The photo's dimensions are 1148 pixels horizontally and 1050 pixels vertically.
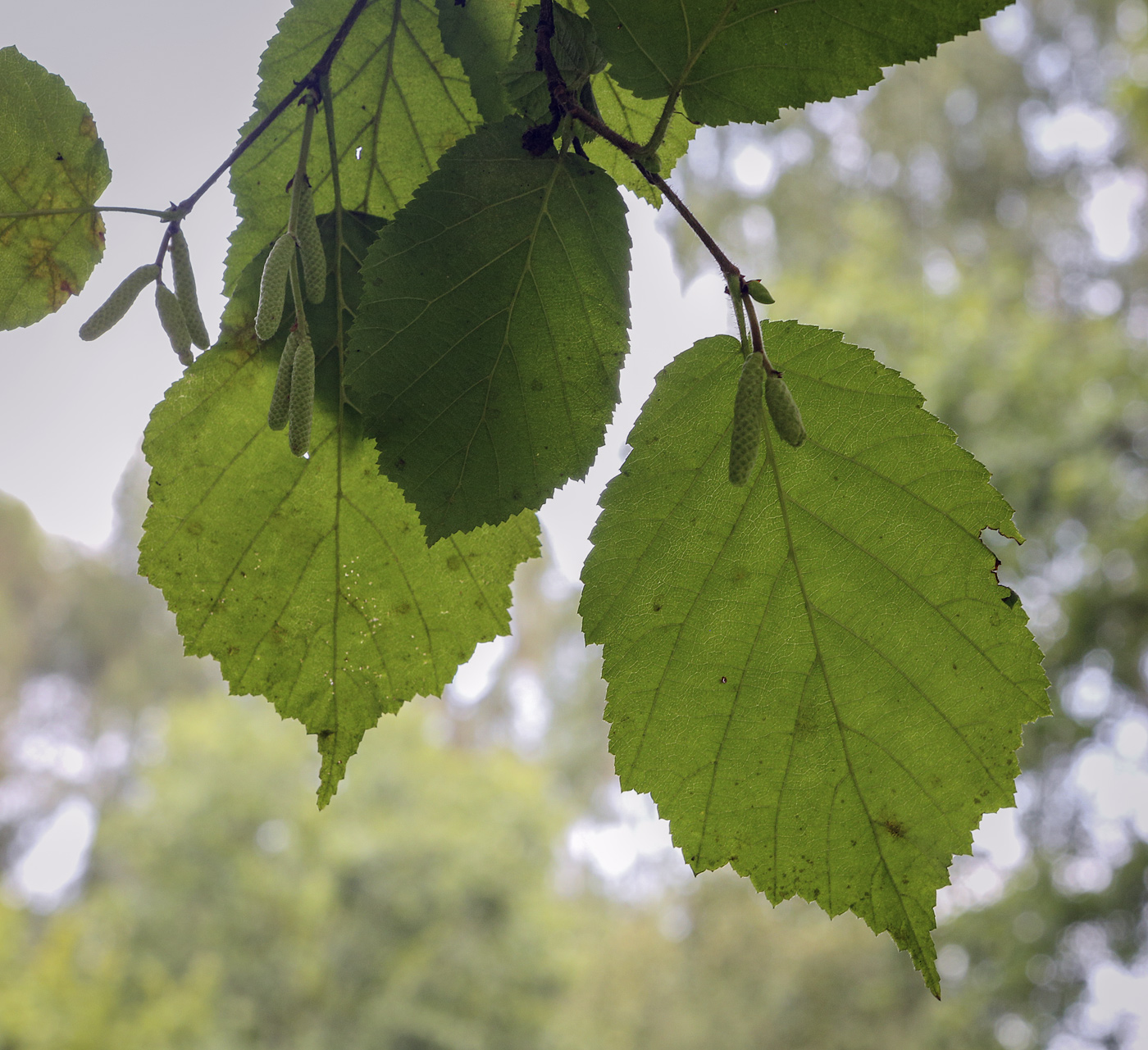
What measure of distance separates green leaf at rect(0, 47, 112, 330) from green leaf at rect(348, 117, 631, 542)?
130mm

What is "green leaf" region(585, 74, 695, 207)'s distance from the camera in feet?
1.25

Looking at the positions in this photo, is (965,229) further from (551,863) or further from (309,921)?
(309,921)

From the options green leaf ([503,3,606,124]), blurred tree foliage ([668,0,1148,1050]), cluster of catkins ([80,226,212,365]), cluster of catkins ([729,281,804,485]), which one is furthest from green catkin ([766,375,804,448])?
blurred tree foliage ([668,0,1148,1050])

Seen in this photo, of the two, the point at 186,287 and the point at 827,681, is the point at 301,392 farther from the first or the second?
the point at 827,681

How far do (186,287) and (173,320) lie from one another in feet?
0.05

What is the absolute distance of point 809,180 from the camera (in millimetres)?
6148

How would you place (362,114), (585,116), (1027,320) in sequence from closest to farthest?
(585,116), (362,114), (1027,320)

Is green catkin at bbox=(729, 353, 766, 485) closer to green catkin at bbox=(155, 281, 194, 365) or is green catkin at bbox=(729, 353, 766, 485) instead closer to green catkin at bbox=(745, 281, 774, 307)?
green catkin at bbox=(745, 281, 774, 307)

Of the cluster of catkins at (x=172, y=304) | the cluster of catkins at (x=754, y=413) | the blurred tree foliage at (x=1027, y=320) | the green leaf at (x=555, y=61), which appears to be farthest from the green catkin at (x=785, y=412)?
the blurred tree foliage at (x=1027, y=320)

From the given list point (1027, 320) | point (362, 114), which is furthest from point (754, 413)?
point (1027, 320)

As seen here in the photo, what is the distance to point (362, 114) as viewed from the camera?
1.25ft

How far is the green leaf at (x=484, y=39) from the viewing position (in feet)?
1.10

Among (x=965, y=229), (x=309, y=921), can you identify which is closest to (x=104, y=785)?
(x=309, y=921)

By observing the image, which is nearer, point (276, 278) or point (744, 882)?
point (276, 278)
